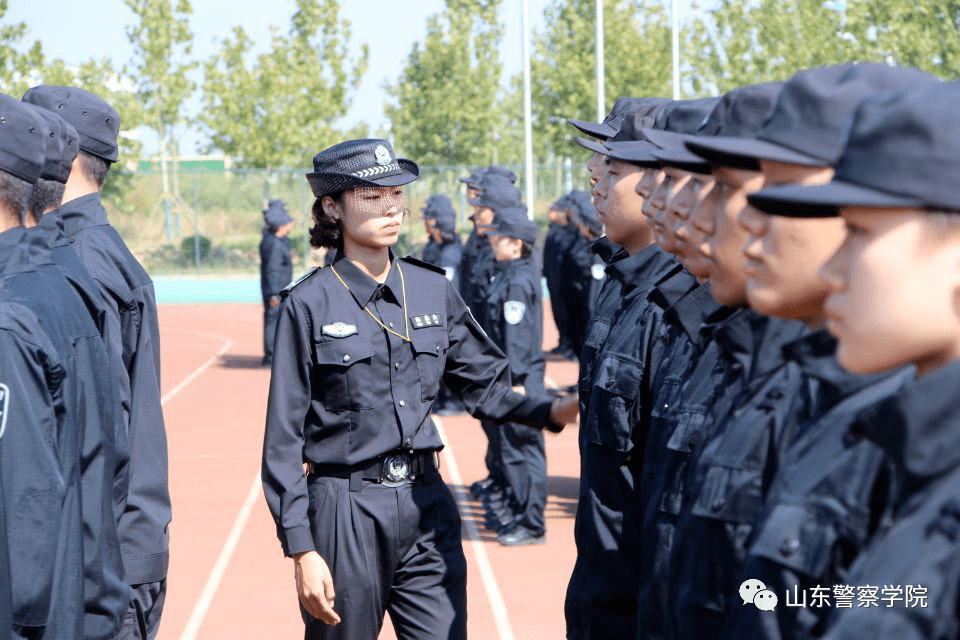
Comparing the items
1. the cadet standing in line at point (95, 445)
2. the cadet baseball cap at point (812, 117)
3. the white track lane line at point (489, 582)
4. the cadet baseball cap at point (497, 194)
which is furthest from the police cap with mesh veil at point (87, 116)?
the cadet baseball cap at point (497, 194)

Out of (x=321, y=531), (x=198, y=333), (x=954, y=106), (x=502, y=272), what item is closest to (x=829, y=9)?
(x=198, y=333)

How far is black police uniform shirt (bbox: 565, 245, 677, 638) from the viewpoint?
4469mm

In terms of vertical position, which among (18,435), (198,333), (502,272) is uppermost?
(18,435)

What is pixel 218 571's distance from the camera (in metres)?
8.86

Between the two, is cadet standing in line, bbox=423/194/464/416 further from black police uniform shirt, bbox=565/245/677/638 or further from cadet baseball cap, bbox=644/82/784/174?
cadet baseball cap, bbox=644/82/784/174

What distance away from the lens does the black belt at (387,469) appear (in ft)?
15.6

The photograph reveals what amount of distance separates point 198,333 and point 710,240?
80.3 feet

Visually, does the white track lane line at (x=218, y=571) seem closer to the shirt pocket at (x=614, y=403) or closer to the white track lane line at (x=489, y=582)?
the white track lane line at (x=489, y=582)

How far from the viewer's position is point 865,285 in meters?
2.01

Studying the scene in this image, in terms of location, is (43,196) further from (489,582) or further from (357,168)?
(489,582)

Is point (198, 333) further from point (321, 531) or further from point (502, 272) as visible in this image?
point (321, 531)

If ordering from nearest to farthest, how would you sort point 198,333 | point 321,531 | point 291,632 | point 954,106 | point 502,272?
1. point 954,106
2. point 321,531
3. point 291,632
4. point 502,272
5. point 198,333

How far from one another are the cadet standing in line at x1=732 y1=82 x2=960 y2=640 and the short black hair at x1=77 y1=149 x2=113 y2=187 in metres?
3.49

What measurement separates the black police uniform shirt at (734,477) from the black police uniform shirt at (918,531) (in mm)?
811
